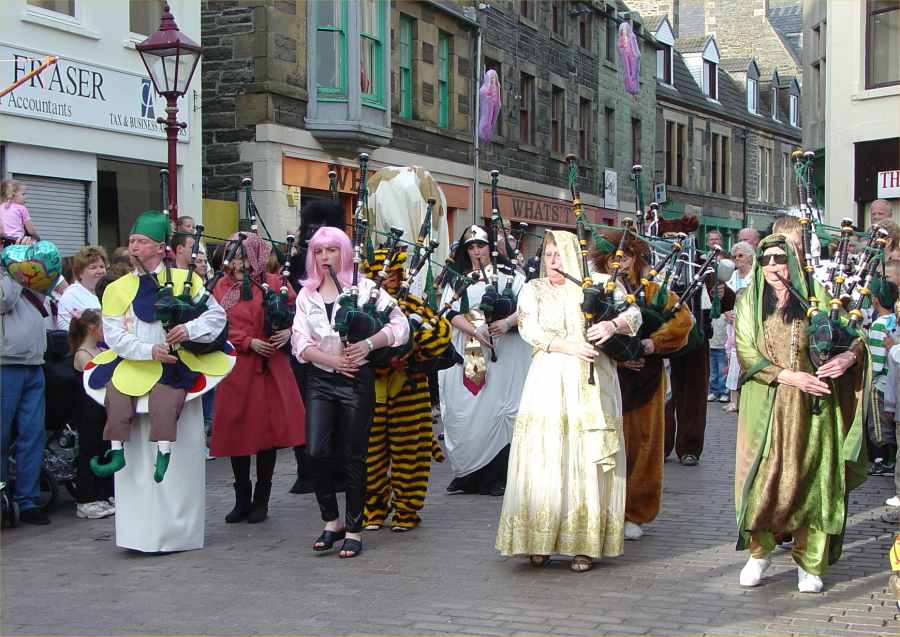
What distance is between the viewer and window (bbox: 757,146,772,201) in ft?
167

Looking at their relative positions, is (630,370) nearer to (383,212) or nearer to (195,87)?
(383,212)

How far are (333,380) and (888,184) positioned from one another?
18456mm

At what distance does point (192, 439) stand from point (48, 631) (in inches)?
79.0

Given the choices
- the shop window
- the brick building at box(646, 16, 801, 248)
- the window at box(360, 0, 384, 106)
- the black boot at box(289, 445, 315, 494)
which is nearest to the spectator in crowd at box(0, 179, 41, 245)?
the black boot at box(289, 445, 315, 494)

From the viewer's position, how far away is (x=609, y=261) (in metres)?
7.91

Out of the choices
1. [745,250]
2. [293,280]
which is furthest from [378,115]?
[293,280]

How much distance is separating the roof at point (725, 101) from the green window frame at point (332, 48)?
71.5 feet

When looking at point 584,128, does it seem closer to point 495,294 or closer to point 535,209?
point 535,209

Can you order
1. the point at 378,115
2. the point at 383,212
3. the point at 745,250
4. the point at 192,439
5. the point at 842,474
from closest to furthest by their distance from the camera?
the point at 842,474 → the point at 192,439 → the point at 383,212 → the point at 745,250 → the point at 378,115

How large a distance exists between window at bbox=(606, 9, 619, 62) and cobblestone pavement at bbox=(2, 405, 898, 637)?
99.2 feet

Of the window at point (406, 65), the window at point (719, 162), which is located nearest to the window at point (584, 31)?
the window at point (406, 65)

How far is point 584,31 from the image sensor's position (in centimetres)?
3569

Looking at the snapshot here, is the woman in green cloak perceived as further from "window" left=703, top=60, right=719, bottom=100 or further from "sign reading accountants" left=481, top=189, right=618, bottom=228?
"window" left=703, top=60, right=719, bottom=100

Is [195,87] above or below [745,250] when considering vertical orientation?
above
